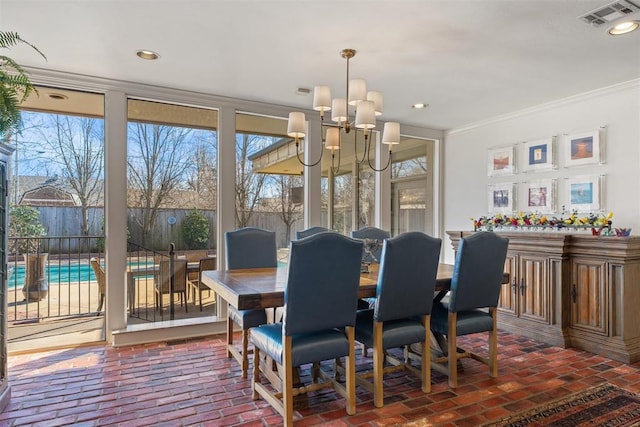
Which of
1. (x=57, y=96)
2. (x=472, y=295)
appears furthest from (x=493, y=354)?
(x=57, y=96)

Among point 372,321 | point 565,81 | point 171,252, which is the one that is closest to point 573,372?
point 372,321

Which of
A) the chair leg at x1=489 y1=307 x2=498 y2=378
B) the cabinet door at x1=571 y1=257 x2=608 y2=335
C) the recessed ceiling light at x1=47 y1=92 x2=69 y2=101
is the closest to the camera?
the chair leg at x1=489 y1=307 x2=498 y2=378

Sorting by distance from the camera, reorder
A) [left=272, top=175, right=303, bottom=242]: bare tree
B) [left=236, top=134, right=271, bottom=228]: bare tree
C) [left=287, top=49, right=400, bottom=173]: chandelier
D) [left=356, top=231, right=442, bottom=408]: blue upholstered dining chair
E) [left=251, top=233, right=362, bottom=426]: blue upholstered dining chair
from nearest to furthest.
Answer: [left=251, top=233, right=362, bottom=426]: blue upholstered dining chair
[left=356, top=231, right=442, bottom=408]: blue upholstered dining chair
[left=287, top=49, right=400, bottom=173]: chandelier
[left=236, top=134, right=271, bottom=228]: bare tree
[left=272, top=175, right=303, bottom=242]: bare tree

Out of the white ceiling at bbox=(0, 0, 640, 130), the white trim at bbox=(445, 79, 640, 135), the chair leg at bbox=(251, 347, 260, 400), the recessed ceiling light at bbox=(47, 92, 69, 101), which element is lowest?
the chair leg at bbox=(251, 347, 260, 400)

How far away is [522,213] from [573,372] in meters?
1.95

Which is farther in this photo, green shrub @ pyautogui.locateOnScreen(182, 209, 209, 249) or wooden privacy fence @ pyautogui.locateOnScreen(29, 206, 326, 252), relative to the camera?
green shrub @ pyautogui.locateOnScreen(182, 209, 209, 249)

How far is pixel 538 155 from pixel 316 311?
11.8 feet

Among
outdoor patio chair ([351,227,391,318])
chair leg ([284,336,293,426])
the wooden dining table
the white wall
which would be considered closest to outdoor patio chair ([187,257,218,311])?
the wooden dining table

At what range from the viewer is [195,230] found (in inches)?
167

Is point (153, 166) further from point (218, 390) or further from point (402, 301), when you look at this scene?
point (402, 301)

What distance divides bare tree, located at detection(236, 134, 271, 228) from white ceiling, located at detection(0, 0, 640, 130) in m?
0.61

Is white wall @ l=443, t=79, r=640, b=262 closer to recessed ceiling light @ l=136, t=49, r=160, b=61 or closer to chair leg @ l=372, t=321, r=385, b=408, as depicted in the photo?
chair leg @ l=372, t=321, r=385, b=408

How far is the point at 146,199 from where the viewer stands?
13.2 feet

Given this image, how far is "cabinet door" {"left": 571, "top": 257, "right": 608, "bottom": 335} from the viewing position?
3.47 m
